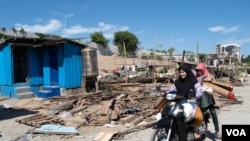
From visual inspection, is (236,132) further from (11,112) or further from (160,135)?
(11,112)

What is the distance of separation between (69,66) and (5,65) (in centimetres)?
334

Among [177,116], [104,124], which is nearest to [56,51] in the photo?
[104,124]

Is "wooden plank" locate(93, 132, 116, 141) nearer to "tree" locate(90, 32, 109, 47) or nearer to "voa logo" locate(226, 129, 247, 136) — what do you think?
"voa logo" locate(226, 129, 247, 136)

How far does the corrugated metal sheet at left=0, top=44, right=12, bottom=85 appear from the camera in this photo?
15.7 m

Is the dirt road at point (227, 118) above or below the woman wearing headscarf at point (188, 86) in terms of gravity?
below

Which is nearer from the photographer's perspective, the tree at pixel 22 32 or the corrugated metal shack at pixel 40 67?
the corrugated metal shack at pixel 40 67

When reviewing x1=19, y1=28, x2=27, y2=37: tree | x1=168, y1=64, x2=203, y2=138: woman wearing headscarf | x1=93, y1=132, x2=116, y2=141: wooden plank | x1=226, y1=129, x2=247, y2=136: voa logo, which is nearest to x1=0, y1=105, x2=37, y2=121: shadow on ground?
x1=93, y1=132, x2=116, y2=141: wooden plank

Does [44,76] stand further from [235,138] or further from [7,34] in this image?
[235,138]

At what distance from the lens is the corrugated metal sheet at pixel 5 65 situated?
51.6ft

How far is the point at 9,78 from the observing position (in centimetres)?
1582

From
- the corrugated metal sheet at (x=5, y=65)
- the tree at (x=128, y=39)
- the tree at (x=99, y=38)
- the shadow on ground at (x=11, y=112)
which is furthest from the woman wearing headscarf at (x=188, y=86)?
the tree at (x=128, y=39)

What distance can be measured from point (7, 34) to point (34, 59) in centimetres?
987

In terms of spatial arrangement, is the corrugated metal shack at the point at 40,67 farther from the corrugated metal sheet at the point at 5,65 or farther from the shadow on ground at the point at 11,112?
the shadow on ground at the point at 11,112

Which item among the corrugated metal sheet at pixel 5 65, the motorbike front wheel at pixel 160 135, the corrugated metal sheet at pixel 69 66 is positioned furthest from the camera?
the corrugated metal sheet at pixel 69 66
